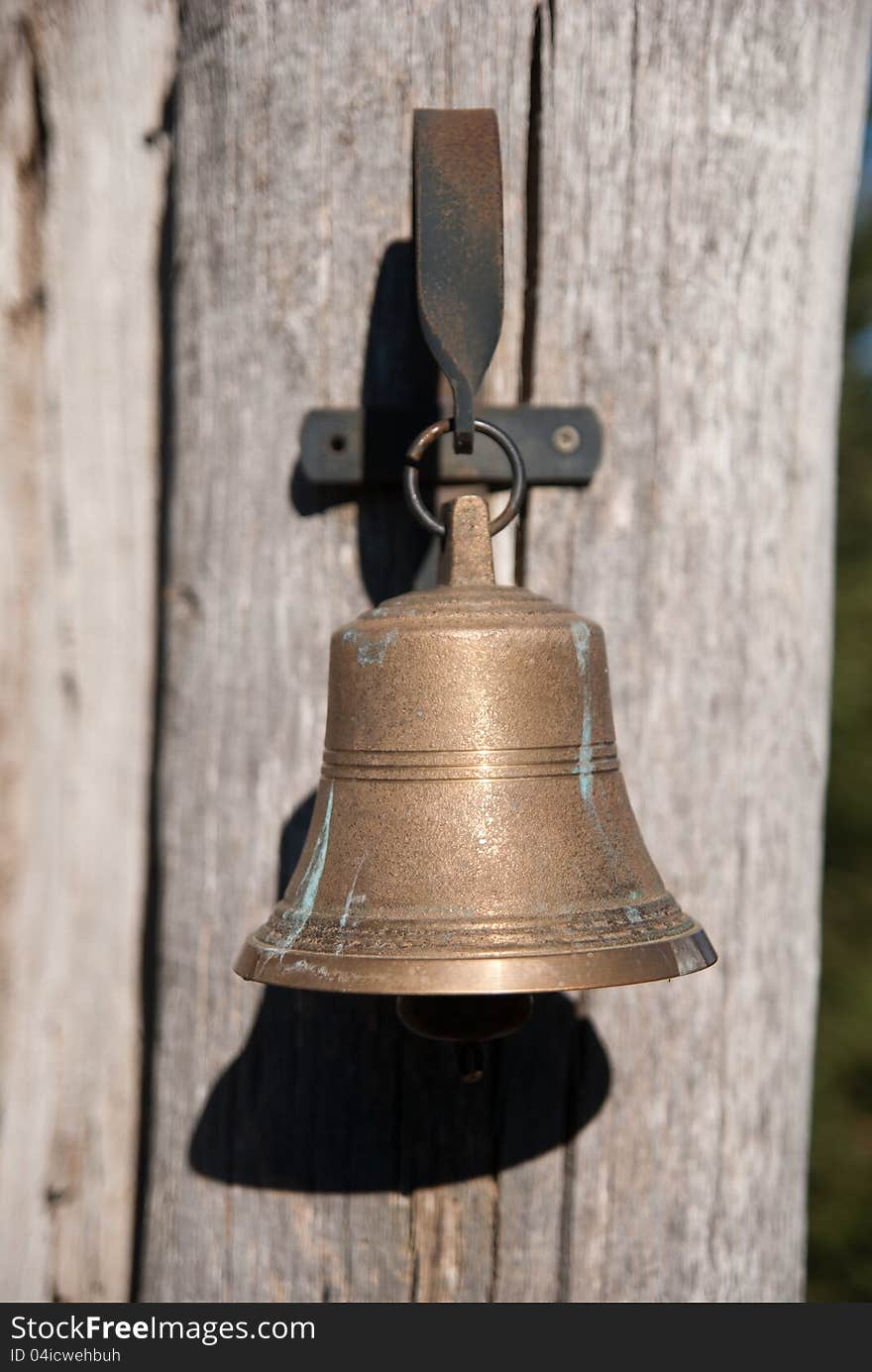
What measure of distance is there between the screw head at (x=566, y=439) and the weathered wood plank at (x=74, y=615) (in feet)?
1.79

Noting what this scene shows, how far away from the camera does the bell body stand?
1205mm

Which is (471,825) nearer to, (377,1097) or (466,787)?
(466,787)

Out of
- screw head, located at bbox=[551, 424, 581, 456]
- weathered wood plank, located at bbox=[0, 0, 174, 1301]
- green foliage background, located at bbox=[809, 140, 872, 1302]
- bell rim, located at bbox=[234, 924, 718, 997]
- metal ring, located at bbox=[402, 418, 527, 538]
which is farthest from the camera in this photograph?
green foliage background, located at bbox=[809, 140, 872, 1302]

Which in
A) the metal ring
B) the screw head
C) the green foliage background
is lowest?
the green foliage background

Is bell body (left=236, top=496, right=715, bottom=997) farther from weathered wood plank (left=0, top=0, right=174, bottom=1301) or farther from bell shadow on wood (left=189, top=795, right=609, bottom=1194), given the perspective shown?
weathered wood plank (left=0, top=0, right=174, bottom=1301)

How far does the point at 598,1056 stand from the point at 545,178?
101cm

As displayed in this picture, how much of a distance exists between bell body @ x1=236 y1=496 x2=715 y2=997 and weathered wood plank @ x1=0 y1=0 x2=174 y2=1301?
1.81 ft

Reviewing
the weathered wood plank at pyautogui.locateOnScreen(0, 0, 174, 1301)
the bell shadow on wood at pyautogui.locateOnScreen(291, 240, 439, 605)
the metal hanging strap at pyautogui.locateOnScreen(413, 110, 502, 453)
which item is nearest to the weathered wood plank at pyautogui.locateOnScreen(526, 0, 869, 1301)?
the bell shadow on wood at pyautogui.locateOnScreen(291, 240, 439, 605)

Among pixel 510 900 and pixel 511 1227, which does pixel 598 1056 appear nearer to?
pixel 511 1227

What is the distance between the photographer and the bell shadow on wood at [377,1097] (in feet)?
5.27

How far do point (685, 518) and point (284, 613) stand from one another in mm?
478

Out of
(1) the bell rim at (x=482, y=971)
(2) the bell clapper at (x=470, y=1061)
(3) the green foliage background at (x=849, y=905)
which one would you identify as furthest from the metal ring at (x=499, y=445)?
(3) the green foliage background at (x=849, y=905)

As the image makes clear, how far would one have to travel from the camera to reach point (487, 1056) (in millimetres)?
1606

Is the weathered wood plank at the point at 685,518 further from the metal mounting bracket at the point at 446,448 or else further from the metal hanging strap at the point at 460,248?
the metal hanging strap at the point at 460,248
